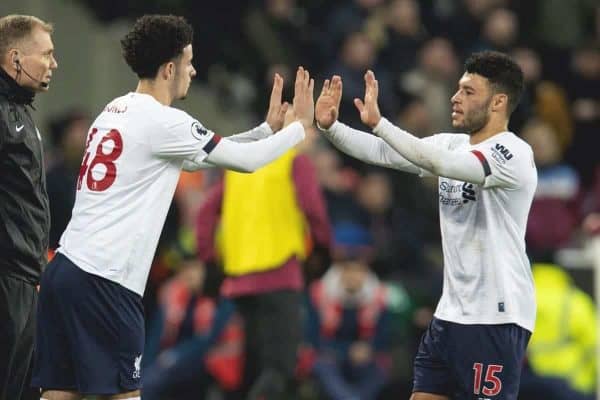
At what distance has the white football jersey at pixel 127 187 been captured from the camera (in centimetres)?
616

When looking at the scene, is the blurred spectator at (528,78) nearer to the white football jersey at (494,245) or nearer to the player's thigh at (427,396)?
the white football jersey at (494,245)

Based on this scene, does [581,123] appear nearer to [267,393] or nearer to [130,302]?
[267,393]

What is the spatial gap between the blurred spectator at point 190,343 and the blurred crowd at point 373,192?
13mm

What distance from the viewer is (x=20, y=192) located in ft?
20.7

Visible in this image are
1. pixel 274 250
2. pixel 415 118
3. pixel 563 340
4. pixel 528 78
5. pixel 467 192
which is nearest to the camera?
pixel 467 192

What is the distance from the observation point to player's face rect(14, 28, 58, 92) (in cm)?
646

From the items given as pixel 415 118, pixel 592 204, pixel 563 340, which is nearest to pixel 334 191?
pixel 415 118

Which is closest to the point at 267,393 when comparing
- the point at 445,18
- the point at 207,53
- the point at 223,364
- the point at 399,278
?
the point at 223,364

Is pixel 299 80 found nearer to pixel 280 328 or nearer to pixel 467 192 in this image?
pixel 467 192

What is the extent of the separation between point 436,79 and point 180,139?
745cm

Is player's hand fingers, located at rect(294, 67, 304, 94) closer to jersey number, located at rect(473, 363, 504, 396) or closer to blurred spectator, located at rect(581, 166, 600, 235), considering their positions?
jersey number, located at rect(473, 363, 504, 396)

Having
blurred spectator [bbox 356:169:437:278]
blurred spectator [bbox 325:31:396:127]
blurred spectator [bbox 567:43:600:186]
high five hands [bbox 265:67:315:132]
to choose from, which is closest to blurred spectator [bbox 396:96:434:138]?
blurred spectator [bbox 325:31:396:127]

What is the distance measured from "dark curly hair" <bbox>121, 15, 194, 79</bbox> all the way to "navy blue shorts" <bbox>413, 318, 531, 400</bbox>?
1794mm

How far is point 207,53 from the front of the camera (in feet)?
41.7
